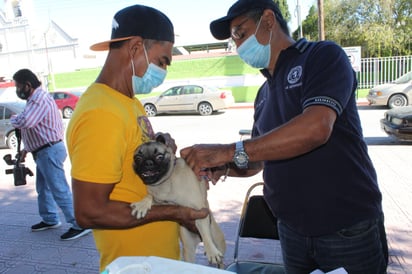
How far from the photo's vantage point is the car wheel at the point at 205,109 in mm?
18164

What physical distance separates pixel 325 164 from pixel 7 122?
13.2 meters

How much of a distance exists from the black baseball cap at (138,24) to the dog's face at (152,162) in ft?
1.96

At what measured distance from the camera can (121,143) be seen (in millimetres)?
1746

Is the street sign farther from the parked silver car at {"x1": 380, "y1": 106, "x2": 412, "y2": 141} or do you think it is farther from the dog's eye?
the dog's eye

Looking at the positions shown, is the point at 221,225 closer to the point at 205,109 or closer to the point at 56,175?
the point at 56,175

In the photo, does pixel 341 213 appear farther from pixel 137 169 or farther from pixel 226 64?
pixel 226 64

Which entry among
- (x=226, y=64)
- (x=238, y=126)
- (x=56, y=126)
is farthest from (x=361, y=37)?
(x=56, y=126)

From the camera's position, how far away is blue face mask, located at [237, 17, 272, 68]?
224 cm

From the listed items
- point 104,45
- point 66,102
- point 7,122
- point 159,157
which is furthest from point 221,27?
point 66,102

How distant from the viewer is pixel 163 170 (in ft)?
7.08

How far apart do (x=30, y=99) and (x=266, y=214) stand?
4.00 m

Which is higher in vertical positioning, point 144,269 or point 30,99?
point 30,99

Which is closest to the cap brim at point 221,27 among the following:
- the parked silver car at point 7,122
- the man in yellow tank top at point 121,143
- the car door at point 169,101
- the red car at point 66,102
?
the man in yellow tank top at point 121,143

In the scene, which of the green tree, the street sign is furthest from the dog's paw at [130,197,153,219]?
the green tree
